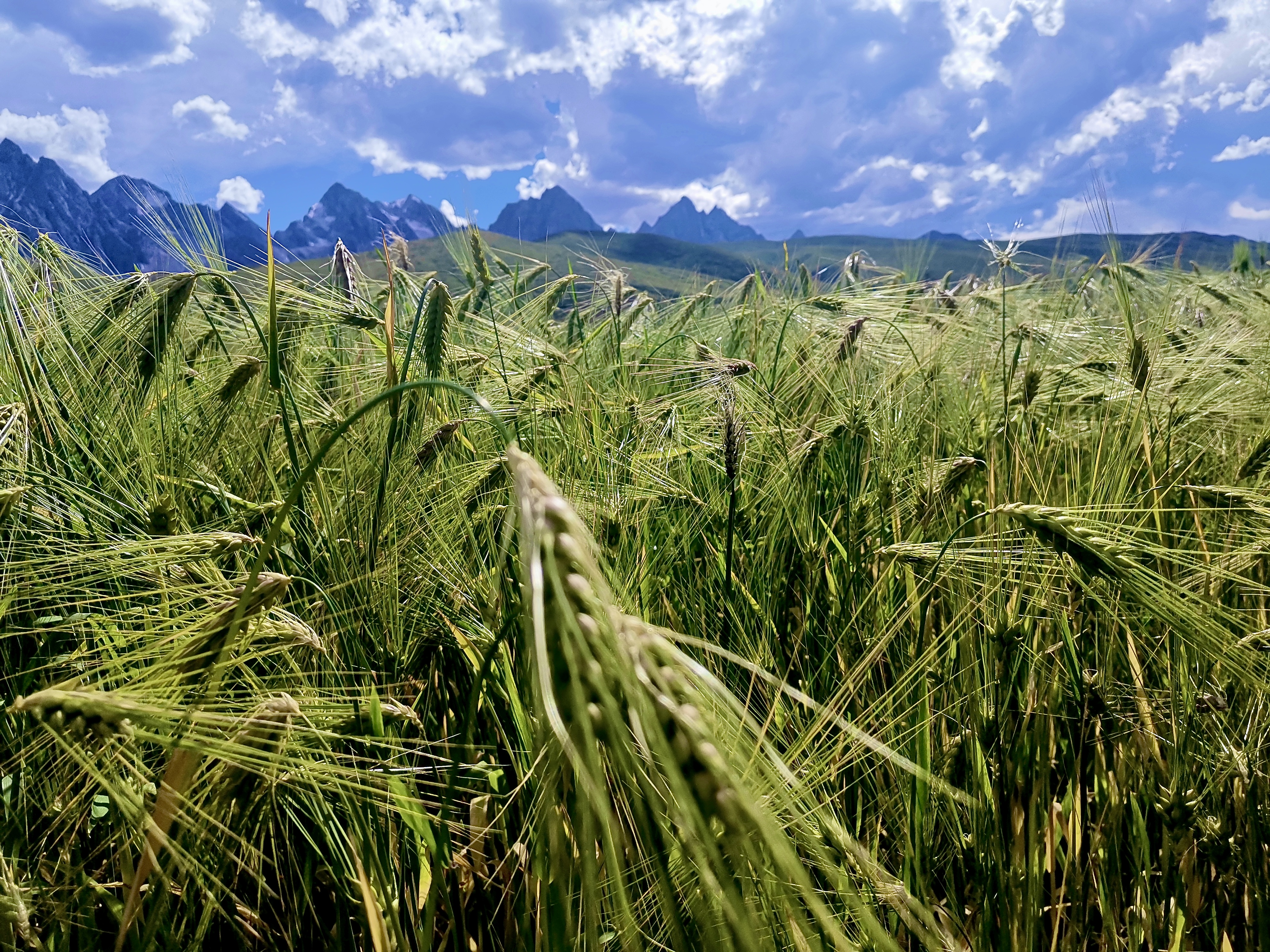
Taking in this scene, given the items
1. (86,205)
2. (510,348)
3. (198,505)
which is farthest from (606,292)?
(86,205)

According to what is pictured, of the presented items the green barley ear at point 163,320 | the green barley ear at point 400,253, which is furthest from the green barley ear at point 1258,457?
the green barley ear at point 400,253

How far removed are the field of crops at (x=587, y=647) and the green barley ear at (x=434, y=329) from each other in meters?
0.02

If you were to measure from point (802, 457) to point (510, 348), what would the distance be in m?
0.90

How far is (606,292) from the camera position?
11.4 ft

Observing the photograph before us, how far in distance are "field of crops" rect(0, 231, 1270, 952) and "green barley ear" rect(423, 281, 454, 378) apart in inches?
0.6

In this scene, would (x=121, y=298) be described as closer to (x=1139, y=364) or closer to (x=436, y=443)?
(x=436, y=443)

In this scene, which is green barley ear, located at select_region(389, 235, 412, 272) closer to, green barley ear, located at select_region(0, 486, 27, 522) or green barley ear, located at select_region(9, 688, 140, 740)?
green barley ear, located at select_region(0, 486, 27, 522)

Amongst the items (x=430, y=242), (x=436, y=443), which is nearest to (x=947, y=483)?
(x=436, y=443)

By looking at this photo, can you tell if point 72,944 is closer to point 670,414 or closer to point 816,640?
point 816,640

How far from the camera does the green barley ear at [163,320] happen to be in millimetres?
1481

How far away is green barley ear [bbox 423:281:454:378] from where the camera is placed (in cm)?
145

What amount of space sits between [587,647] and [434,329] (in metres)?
1.15

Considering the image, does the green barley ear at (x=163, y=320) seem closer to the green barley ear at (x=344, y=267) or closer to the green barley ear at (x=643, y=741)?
the green barley ear at (x=344, y=267)

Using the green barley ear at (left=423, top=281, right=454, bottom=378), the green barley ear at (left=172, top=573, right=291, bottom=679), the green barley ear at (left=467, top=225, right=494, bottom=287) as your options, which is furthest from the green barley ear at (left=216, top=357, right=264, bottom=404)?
the green barley ear at (left=467, top=225, right=494, bottom=287)
